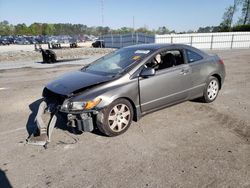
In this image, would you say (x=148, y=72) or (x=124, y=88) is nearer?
(x=124, y=88)

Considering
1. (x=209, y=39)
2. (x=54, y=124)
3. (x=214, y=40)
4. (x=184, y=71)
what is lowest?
(x=54, y=124)

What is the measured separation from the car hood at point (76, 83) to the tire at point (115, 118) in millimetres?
506

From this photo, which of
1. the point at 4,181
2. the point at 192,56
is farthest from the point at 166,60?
the point at 4,181

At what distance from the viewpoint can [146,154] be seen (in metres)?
3.62

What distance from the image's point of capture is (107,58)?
5.68 m

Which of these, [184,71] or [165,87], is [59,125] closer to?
[165,87]

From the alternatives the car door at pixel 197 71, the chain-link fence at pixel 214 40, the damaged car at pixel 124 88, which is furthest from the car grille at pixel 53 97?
the chain-link fence at pixel 214 40

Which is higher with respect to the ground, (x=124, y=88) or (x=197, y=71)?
(x=197, y=71)

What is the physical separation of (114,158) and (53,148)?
108 cm

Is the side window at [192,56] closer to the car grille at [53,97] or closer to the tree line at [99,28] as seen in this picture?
the car grille at [53,97]

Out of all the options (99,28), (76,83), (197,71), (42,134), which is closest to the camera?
(42,134)

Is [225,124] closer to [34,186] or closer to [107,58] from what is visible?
[107,58]

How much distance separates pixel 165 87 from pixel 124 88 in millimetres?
997

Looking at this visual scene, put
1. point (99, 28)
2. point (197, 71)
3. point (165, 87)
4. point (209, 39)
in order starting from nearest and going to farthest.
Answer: point (165, 87) < point (197, 71) < point (209, 39) < point (99, 28)
